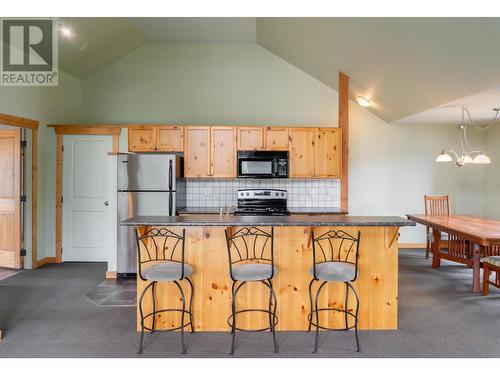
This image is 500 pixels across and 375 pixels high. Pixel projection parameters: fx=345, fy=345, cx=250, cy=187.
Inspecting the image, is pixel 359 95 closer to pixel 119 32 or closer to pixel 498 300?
pixel 498 300

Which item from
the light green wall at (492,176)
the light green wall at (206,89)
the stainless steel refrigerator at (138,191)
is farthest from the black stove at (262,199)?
the light green wall at (492,176)

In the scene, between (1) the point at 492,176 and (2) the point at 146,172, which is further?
(1) the point at 492,176

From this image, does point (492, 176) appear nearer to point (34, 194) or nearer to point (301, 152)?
point (301, 152)

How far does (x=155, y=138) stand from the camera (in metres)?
5.04

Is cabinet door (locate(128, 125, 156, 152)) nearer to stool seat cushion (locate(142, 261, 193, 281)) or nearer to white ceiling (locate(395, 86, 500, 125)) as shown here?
stool seat cushion (locate(142, 261, 193, 281))

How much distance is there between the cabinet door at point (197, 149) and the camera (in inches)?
198

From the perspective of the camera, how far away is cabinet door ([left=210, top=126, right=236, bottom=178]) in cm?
505

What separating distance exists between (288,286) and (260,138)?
261cm

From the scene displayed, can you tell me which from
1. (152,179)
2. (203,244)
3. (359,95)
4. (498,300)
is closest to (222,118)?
(152,179)

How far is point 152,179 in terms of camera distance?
14.9 ft

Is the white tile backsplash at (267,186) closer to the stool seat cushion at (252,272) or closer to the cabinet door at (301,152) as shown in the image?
the cabinet door at (301,152)

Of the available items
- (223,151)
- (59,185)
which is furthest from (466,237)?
(59,185)

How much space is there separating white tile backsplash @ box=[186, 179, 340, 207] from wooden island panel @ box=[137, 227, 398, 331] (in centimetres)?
244
